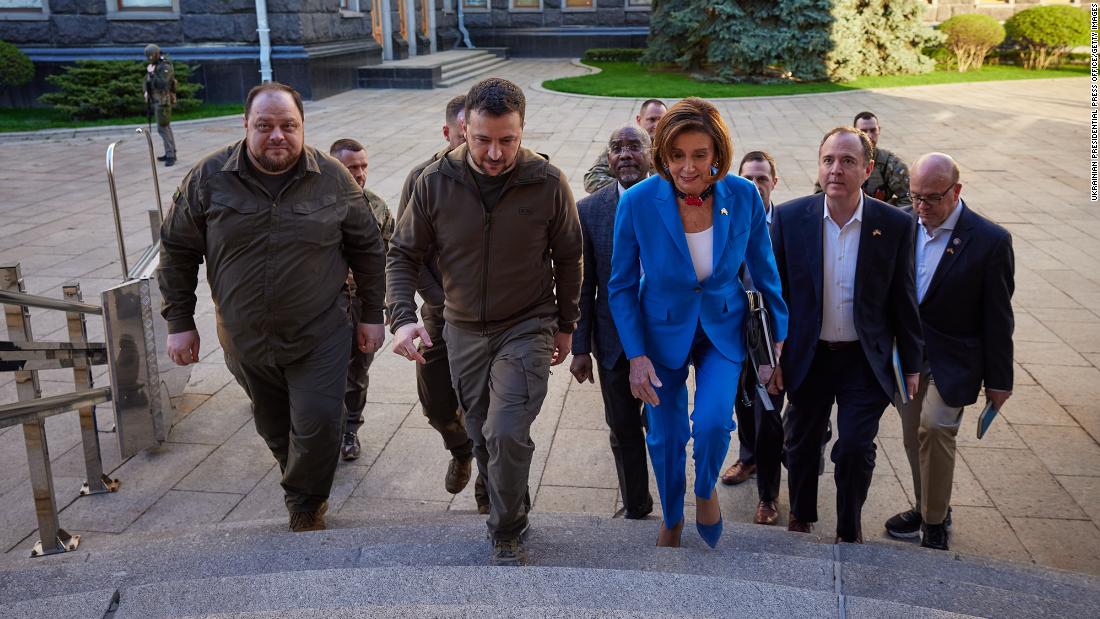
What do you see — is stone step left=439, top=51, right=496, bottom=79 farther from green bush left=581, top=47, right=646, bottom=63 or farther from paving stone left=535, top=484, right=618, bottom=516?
paving stone left=535, top=484, right=618, bottom=516

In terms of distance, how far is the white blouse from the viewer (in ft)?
12.0

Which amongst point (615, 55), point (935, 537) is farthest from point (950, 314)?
point (615, 55)

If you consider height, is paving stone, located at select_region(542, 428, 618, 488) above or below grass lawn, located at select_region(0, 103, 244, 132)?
below

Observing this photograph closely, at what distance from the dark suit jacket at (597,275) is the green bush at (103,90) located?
17140 mm

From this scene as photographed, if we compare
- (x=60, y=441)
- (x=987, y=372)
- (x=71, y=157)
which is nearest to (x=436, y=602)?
(x=987, y=372)

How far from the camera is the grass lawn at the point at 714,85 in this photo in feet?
76.1

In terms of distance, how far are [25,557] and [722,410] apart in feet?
10.2

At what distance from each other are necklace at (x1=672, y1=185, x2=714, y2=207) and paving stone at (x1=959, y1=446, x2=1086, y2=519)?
2274 mm

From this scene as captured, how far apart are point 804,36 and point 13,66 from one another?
738 inches

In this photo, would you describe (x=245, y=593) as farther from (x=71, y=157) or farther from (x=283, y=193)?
(x=71, y=157)

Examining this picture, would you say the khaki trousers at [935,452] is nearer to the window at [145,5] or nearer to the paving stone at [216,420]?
the paving stone at [216,420]

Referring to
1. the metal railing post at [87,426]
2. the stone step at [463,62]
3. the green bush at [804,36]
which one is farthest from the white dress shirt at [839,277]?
the stone step at [463,62]

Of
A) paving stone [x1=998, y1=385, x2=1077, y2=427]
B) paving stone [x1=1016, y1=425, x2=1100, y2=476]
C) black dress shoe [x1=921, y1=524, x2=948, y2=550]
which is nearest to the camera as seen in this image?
black dress shoe [x1=921, y1=524, x2=948, y2=550]

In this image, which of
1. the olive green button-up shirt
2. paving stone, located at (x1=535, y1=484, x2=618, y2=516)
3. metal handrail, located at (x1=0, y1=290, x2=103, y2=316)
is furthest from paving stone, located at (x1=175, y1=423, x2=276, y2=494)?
paving stone, located at (x1=535, y1=484, x2=618, y2=516)
